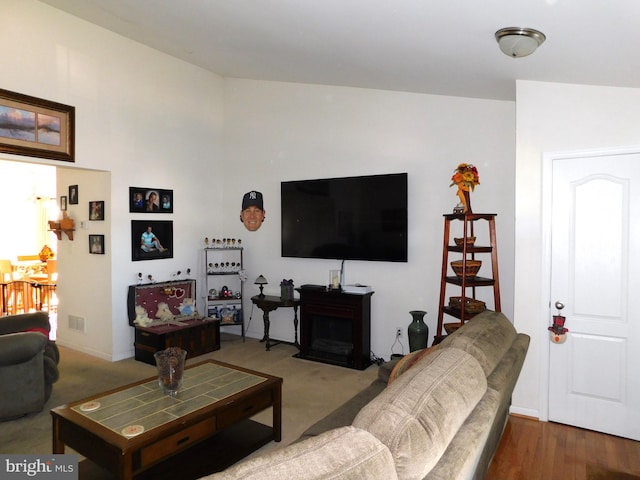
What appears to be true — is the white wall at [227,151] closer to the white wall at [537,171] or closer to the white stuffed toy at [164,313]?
the white stuffed toy at [164,313]

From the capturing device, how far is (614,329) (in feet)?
9.95

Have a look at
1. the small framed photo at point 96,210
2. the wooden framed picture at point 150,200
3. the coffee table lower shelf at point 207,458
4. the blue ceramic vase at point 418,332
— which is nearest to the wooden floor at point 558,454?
the blue ceramic vase at point 418,332

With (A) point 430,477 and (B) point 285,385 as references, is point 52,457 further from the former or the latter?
(A) point 430,477

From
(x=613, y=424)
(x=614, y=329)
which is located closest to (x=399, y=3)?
(x=614, y=329)

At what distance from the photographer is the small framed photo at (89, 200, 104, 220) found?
483 centimetres

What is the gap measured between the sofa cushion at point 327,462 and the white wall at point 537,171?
2656 millimetres

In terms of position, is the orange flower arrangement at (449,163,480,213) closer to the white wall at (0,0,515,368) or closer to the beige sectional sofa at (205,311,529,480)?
the white wall at (0,0,515,368)

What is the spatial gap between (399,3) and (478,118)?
7.69 feet

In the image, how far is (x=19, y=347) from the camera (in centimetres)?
324

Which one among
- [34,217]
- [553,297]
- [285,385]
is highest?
[34,217]

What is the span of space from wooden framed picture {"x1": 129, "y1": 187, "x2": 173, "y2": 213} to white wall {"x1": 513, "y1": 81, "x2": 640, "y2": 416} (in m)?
4.07

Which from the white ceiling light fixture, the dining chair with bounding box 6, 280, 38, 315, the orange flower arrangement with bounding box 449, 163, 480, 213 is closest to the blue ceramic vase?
the orange flower arrangement with bounding box 449, 163, 480, 213

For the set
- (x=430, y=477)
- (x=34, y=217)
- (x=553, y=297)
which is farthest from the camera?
(x=34, y=217)

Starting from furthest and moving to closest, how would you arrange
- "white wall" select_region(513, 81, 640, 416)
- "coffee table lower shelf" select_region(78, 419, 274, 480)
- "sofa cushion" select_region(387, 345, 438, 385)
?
1. "white wall" select_region(513, 81, 640, 416)
2. "coffee table lower shelf" select_region(78, 419, 274, 480)
3. "sofa cushion" select_region(387, 345, 438, 385)
